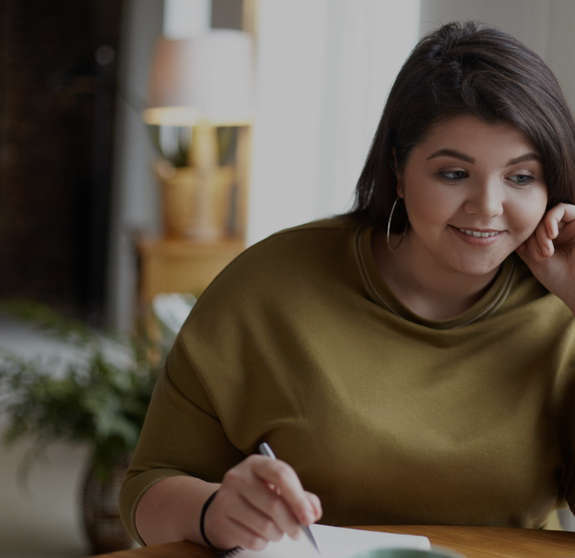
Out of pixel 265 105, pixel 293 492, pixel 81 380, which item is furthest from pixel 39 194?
pixel 293 492

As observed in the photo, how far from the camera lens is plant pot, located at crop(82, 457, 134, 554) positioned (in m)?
2.06

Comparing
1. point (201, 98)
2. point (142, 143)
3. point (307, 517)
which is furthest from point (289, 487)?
point (142, 143)

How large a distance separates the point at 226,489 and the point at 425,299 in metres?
0.48

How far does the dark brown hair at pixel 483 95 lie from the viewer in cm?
95

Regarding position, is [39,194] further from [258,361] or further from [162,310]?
[258,361]

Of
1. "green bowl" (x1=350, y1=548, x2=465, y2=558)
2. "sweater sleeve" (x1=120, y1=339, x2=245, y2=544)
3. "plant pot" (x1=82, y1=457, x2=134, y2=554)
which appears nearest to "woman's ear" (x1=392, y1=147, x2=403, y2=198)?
"sweater sleeve" (x1=120, y1=339, x2=245, y2=544)

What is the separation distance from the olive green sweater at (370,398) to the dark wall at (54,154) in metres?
4.67

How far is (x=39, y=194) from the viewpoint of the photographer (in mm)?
5715

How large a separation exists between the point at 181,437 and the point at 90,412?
1.08 meters

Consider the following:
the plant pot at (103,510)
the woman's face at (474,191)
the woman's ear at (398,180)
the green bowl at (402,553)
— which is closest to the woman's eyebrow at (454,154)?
the woman's face at (474,191)

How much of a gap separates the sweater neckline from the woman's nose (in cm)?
18

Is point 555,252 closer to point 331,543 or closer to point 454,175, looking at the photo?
point 454,175

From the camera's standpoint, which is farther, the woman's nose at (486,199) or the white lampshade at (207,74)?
the white lampshade at (207,74)

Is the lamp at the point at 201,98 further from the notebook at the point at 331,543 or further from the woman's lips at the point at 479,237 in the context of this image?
the notebook at the point at 331,543
